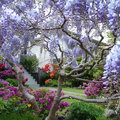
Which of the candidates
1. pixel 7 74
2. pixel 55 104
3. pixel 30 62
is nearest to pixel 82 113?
pixel 55 104

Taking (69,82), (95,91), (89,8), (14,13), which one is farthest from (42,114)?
(69,82)

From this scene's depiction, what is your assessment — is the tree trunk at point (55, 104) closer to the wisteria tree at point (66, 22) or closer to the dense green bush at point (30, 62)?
the wisteria tree at point (66, 22)

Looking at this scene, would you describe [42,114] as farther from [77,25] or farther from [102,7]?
[102,7]

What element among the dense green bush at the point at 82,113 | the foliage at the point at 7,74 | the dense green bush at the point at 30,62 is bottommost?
the dense green bush at the point at 82,113

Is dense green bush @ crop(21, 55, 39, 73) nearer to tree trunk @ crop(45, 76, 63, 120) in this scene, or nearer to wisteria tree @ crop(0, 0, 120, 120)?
wisteria tree @ crop(0, 0, 120, 120)

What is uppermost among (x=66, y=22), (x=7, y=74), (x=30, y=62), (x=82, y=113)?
(x=66, y=22)

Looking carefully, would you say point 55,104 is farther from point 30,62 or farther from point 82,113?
point 30,62

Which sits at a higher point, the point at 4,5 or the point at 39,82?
the point at 4,5

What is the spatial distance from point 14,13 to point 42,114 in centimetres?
243

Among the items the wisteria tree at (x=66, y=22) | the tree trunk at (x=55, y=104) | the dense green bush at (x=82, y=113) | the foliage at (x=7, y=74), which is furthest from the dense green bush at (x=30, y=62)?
the tree trunk at (x=55, y=104)

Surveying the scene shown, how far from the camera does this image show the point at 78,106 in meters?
4.45

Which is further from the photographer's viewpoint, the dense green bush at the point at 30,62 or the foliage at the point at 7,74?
the dense green bush at the point at 30,62

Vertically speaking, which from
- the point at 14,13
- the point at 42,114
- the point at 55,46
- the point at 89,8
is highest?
the point at 14,13

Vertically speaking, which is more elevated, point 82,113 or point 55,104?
point 55,104
